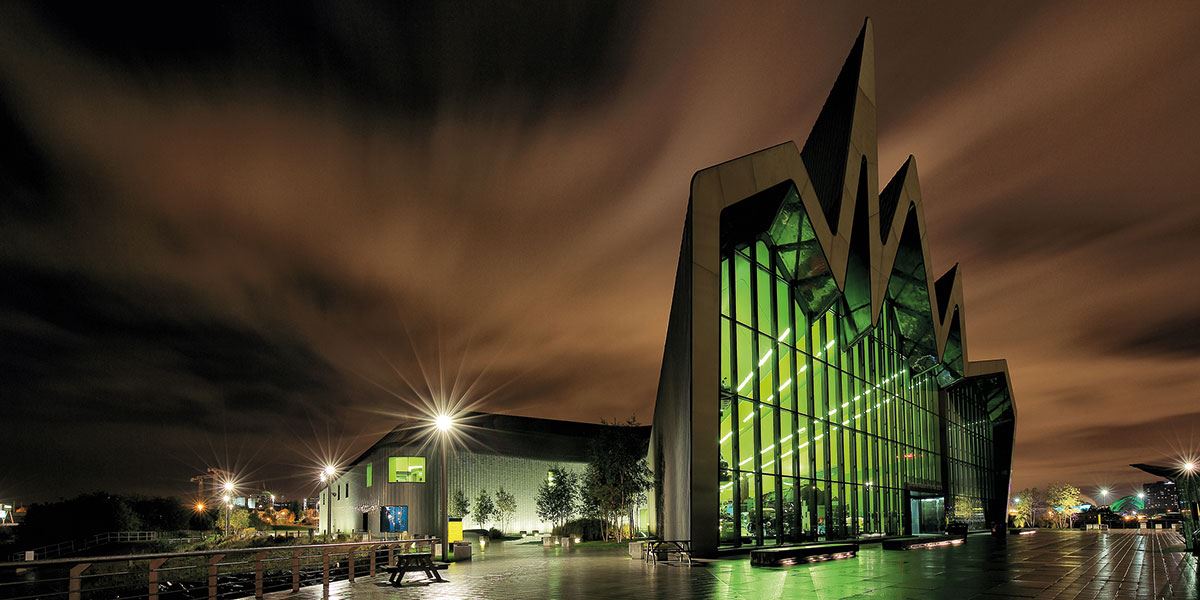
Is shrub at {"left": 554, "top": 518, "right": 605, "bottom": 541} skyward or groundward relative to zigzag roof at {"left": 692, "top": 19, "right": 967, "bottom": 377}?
groundward

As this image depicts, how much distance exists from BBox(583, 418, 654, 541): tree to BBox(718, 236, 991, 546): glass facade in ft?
40.2

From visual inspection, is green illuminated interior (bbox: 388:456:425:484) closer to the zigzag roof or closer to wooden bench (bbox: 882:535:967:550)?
the zigzag roof

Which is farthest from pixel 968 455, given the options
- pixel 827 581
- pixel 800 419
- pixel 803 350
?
pixel 827 581

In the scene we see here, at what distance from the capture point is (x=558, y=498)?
171 ft

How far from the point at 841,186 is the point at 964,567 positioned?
1454 centimetres

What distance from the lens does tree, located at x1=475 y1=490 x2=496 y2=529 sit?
2090 inches

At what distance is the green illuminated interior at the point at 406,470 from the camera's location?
55781 mm

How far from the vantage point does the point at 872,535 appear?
3300 centimetres

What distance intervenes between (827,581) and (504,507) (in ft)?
135

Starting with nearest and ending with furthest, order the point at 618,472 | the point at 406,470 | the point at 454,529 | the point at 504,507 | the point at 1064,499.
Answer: the point at 454,529, the point at 618,472, the point at 504,507, the point at 406,470, the point at 1064,499

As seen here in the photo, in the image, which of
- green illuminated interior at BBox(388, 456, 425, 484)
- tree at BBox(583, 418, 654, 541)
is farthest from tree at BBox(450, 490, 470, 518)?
tree at BBox(583, 418, 654, 541)

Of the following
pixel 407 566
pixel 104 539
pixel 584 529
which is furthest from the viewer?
pixel 104 539

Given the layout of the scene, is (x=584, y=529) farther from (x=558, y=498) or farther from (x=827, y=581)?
(x=827, y=581)

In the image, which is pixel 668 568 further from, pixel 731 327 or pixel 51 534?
pixel 51 534
